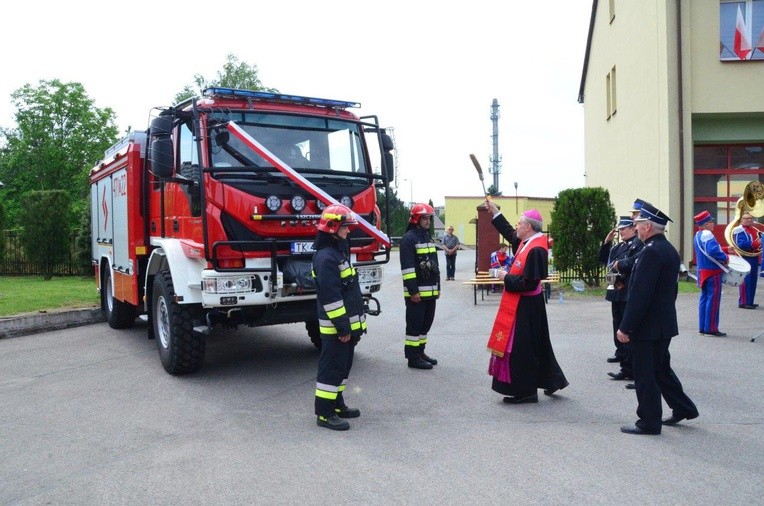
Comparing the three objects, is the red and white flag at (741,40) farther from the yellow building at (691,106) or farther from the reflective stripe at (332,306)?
the reflective stripe at (332,306)

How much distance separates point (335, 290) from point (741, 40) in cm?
1538

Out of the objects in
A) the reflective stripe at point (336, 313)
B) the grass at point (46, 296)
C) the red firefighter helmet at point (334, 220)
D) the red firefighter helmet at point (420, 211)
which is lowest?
the grass at point (46, 296)

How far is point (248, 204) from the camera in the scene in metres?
7.16

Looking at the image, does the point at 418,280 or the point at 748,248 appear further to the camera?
the point at 748,248

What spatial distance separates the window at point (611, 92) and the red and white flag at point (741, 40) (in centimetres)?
551

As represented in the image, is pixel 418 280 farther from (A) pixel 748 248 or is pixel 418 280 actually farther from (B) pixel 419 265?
(A) pixel 748 248

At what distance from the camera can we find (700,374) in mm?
7742

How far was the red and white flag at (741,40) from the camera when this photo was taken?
16797 millimetres

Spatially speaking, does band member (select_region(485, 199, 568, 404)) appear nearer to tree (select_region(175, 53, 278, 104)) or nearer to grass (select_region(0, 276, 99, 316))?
grass (select_region(0, 276, 99, 316))

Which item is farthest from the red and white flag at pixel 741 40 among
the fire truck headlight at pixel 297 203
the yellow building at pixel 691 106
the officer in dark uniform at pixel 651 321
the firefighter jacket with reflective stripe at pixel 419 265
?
the fire truck headlight at pixel 297 203

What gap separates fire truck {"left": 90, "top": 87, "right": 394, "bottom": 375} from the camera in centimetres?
713

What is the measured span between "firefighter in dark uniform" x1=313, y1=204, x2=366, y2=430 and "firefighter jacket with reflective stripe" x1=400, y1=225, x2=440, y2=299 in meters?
2.19

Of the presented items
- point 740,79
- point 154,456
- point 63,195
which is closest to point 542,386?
point 154,456

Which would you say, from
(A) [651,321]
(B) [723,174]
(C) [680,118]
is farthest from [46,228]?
(A) [651,321]
